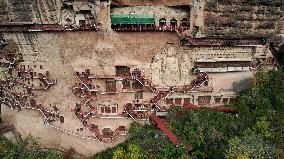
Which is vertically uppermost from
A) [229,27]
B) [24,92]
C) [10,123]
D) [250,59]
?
[229,27]

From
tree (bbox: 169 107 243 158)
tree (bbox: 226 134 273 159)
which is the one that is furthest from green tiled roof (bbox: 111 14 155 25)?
tree (bbox: 226 134 273 159)

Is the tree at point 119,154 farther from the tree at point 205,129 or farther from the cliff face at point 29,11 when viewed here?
the cliff face at point 29,11

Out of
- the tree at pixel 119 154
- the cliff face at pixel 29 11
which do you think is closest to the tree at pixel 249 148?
the tree at pixel 119 154

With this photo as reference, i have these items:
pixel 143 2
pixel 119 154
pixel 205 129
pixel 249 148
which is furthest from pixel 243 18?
pixel 119 154

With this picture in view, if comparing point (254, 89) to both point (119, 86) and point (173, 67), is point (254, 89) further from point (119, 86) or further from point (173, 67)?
point (119, 86)

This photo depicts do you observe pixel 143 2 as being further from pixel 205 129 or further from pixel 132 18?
pixel 205 129

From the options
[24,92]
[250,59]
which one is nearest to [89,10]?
[24,92]
